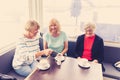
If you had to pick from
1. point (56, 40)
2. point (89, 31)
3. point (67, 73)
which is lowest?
point (67, 73)

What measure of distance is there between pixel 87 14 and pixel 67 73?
1.55 meters

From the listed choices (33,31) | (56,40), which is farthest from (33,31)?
(56,40)

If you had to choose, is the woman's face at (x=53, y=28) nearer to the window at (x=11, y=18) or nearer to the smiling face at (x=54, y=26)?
the smiling face at (x=54, y=26)

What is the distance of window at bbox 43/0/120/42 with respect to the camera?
3064mm

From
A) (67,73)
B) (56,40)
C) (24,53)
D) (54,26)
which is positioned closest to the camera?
(67,73)

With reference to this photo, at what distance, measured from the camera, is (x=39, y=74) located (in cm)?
191

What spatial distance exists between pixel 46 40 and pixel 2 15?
0.80 metres

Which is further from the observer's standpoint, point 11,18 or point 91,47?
point 11,18

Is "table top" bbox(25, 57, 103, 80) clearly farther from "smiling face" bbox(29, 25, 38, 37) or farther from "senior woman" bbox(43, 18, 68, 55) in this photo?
"senior woman" bbox(43, 18, 68, 55)

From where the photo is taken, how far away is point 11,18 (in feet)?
9.78

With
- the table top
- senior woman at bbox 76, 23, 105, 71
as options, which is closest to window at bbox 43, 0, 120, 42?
senior woman at bbox 76, 23, 105, 71

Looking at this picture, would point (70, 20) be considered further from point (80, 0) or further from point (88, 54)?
point (88, 54)

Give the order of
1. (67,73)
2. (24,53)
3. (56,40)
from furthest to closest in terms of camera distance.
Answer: (56,40)
(24,53)
(67,73)

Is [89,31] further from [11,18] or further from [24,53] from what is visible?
[11,18]
